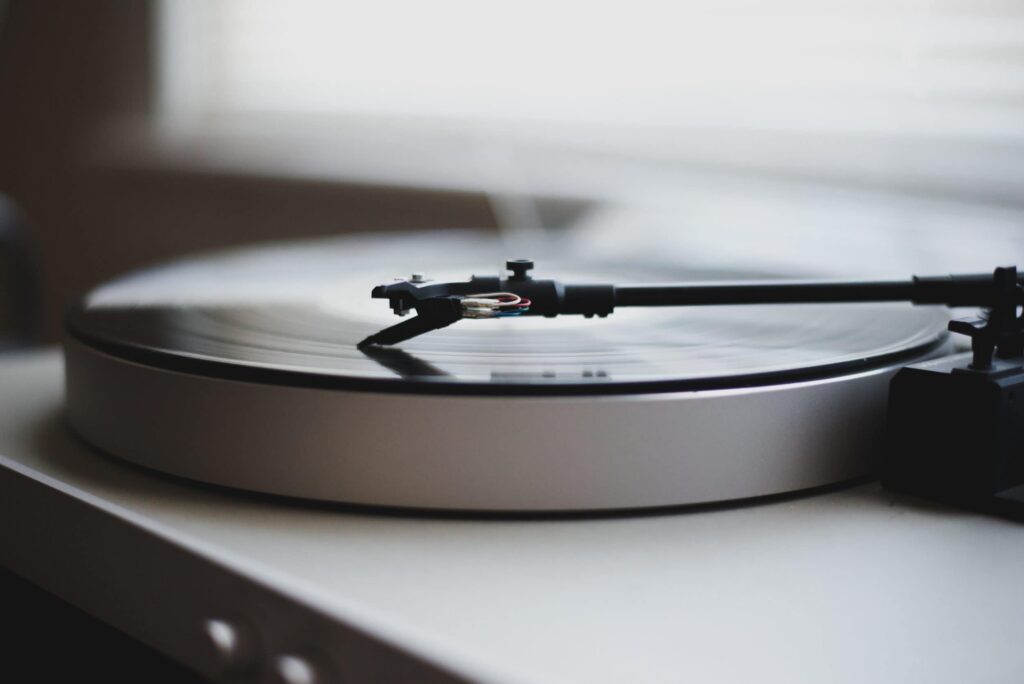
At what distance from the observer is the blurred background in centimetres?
96

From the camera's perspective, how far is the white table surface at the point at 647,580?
14.2 inches

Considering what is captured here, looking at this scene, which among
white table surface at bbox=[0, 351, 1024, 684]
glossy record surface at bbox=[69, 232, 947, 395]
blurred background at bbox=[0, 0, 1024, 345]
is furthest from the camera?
blurred background at bbox=[0, 0, 1024, 345]

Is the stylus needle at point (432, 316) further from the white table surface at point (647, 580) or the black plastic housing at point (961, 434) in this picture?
the black plastic housing at point (961, 434)

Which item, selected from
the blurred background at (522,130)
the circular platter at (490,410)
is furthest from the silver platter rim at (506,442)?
the blurred background at (522,130)

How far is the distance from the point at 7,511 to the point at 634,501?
30 cm

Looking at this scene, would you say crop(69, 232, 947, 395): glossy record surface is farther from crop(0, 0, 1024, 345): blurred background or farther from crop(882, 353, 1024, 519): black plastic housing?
crop(0, 0, 1024, 345): blurred background

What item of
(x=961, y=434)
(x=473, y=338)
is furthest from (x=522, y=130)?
(x=961, y=434)

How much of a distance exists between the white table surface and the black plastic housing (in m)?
0.01

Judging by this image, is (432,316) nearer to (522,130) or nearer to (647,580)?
(647,580)

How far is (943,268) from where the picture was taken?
90 cm

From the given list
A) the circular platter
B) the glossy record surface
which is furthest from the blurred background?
the circular platter

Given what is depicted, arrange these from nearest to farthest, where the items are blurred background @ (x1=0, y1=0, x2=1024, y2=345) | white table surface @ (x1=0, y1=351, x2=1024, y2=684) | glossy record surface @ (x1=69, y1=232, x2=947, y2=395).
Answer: white table surface @ (x1=0, y1=351, x2=1024, y2=684) < glossy record surface @ (x1=69, y1=232, x2=947, y2=395) < blurred background @ (x1=0, y1=0, x2=1024, y2=345)

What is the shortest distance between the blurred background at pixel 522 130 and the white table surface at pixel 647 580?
1.25 feet

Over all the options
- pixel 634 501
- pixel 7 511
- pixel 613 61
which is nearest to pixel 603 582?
pixel 634 501
